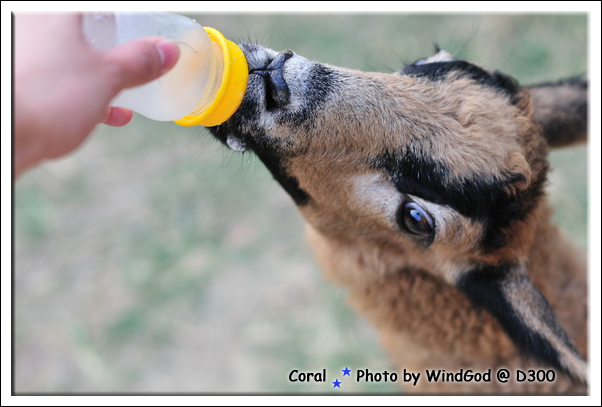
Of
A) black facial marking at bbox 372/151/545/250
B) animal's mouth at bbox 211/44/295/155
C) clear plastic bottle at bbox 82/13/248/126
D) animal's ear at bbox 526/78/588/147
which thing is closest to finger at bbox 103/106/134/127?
clear plastic bottle at bbox 82/13/248/126

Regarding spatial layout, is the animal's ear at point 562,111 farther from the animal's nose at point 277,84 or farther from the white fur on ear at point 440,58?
the animal's nose at point 277,84

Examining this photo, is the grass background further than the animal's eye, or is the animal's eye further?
the grass background

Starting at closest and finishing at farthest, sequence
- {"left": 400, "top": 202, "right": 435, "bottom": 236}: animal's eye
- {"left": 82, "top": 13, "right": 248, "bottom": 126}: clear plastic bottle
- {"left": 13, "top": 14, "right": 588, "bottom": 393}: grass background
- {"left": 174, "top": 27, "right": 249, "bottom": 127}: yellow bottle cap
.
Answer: {"left": 82, "top": 13, "right": 248, "bottom": 126}: clear plastic bottle < {"left": 174, "top": 27, "right": 249, "bottom": 127}: yellow bottle cap < {"left": 400, "top": 202, "right": 435, "bottom": 236}: animal's eye < {"left": 13, "top": 14, "right": 588, "bottom": 393}: grass background

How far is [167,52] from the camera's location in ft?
5.06

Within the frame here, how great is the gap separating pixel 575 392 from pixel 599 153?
152 cm

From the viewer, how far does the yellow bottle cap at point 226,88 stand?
191 cm

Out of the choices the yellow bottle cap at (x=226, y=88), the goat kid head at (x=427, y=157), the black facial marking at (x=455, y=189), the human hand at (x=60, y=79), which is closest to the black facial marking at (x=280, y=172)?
the goat kid head at (x=427, y=157)

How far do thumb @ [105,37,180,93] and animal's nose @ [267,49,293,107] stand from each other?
1.91ft

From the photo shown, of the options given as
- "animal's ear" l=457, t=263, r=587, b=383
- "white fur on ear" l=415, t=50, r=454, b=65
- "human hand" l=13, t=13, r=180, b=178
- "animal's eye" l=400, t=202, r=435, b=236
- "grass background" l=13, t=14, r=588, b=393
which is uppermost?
"human hand" l=13, t=13, r=180, b=178

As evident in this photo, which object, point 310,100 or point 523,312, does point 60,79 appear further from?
point 523,312

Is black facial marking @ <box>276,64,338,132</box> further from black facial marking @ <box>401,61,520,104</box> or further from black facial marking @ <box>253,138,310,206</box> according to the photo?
black facial marking @ <box>401,61,520,104</box>

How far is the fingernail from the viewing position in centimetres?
153

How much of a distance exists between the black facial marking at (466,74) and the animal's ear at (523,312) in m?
0.87

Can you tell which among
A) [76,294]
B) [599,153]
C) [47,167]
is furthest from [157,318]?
[599,153]
